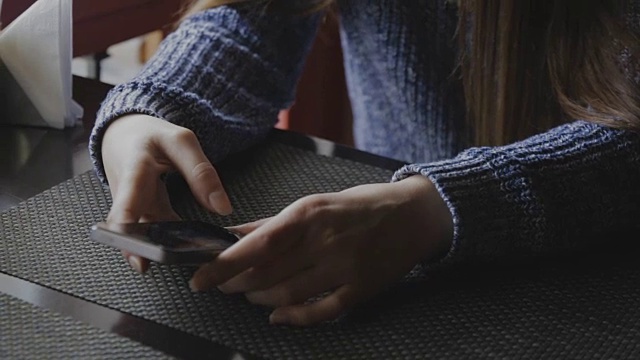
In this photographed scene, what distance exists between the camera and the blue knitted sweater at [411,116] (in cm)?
75

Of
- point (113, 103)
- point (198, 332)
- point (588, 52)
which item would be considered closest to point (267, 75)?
point (113, 103)

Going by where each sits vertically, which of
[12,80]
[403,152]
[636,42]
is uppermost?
[636,42]

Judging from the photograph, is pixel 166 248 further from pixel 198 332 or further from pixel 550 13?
pixel 550 13

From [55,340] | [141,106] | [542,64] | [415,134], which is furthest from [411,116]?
[55,340]

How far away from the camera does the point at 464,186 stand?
74 centimetres

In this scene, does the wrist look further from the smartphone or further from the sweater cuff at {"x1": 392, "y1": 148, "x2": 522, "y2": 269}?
the smartphone

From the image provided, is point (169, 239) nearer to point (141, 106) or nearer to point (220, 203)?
point (220, 203)

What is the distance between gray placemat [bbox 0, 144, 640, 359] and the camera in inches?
24.7

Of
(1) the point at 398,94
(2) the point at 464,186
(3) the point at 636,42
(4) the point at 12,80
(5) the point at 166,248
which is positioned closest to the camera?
(5) the point at 166,248

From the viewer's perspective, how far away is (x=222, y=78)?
944mm

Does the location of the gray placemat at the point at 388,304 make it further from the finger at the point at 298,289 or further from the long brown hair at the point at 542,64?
the long brown hair at the point at 542,64

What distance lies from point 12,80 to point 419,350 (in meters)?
0.54

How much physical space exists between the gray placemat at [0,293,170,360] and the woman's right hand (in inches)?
3.3

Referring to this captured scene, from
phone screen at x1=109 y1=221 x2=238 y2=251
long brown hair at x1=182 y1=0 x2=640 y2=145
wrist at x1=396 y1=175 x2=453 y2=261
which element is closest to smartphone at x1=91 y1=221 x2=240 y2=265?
phone screen at x1=109 y1=221 x2=238 y2=251
